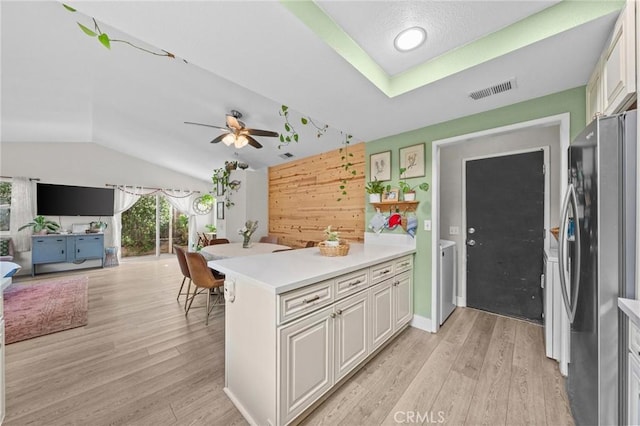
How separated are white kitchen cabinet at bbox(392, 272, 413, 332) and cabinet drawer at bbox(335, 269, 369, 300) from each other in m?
0.55

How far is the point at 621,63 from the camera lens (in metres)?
1.17

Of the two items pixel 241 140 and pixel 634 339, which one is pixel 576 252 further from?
pixel 241 140

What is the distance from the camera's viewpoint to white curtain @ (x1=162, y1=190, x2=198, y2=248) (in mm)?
6938

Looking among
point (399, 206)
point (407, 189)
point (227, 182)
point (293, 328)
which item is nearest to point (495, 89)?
point (407, 189)

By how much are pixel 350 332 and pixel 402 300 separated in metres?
0.94

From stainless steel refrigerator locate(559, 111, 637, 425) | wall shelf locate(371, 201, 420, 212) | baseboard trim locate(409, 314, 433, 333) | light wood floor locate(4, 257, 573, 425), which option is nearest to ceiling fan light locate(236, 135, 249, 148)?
wall shelf locate(371, 201, 420, 212)

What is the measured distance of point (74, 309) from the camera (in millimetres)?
3176

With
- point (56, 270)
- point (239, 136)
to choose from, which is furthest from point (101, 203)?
point (239, 136)

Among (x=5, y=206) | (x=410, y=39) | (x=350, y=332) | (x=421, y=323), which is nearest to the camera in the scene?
(x=410, y=39)

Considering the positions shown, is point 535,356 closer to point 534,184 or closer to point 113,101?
point 534,184

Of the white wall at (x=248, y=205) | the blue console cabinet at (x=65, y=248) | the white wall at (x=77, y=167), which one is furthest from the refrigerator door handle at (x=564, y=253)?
the blue console cabinet at (x=65, y=248)

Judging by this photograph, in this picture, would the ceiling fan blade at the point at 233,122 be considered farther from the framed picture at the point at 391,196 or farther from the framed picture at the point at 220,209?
the framed picture at the point at 220,209

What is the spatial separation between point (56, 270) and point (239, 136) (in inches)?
222

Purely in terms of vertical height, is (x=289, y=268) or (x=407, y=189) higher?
(x=407, y=189)
